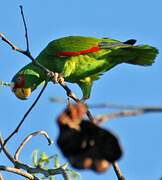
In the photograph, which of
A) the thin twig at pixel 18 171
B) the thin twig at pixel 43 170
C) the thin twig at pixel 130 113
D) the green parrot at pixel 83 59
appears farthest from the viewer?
the green parrot at pixel 83 59

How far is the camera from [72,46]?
5.12 metres

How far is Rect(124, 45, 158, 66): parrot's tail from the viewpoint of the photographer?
505 cm

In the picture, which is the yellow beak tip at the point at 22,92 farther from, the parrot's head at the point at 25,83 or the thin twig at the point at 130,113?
the thin twig at the point at 130,113

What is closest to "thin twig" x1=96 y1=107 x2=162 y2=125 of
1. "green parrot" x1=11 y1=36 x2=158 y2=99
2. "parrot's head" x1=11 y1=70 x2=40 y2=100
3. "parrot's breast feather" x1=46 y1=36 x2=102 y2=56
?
"green parrot" x1=11 y1=36 x2=158 y2=99

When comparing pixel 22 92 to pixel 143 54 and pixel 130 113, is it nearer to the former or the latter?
pixel 143 54

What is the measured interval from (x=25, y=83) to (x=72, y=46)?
40.0 inches

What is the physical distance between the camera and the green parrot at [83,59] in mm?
5035

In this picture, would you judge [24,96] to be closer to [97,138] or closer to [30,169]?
[30,169]

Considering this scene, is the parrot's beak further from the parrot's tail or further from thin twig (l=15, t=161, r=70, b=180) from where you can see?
thin twig (l=15, t=161, r=70, b=180)

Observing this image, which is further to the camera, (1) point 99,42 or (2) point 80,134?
(1) point 99,42

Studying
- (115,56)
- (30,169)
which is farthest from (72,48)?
(30,169)

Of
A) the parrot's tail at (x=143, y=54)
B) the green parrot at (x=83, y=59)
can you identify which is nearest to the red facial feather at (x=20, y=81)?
the green parrot at (x=83, y=59)

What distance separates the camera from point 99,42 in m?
5.14

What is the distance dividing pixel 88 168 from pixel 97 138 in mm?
163
